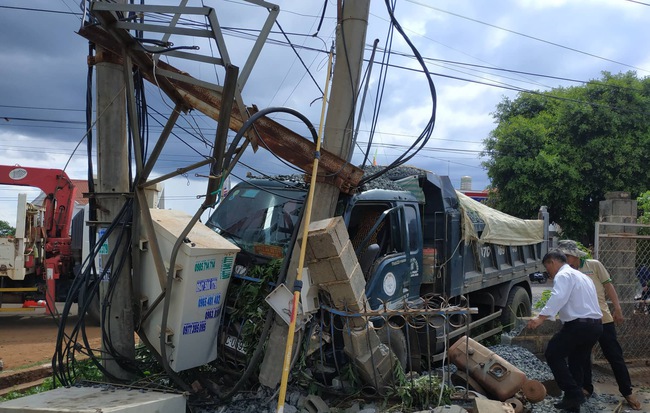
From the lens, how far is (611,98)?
21.1m

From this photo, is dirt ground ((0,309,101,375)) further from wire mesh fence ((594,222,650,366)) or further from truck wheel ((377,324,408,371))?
wire mesh fence ((594,222,650,366))

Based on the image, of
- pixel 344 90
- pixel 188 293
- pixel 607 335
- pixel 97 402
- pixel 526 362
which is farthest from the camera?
pixel 526 362

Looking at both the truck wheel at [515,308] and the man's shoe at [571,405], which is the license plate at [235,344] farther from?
the truck wheel at [515,308]

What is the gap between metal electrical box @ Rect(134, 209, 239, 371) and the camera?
14.8 ft

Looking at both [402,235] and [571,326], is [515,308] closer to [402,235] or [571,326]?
[571,326]

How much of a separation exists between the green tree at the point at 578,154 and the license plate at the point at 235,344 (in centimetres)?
1848

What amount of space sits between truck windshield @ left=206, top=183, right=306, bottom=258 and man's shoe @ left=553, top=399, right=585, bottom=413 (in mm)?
3271

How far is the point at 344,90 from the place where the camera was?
18.7ft

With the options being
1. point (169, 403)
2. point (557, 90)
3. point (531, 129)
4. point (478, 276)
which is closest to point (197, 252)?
point (169, 403)

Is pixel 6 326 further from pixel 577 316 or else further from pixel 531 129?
pixel 531 129

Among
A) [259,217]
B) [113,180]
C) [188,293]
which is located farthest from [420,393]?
[113,180]

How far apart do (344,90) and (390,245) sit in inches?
74.4

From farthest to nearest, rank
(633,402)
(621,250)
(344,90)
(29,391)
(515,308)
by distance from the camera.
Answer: (515,308) → (621,250) → (29,391) → (633,402) → (344,90)

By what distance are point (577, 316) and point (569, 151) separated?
1774 cm
